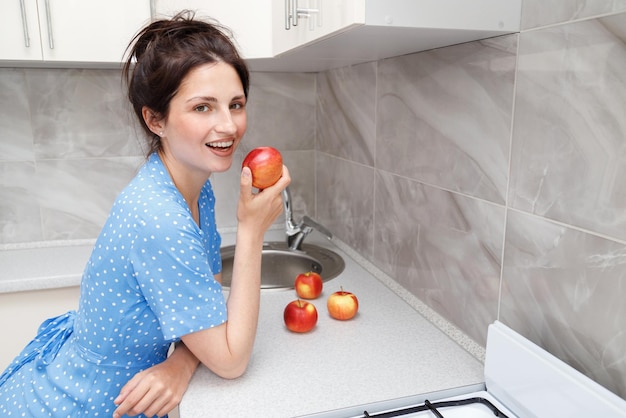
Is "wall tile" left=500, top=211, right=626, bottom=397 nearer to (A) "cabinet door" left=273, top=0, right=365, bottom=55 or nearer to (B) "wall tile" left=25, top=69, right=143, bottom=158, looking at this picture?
(A) "cabinet door" left=273, top=0, right=365, bottom=55

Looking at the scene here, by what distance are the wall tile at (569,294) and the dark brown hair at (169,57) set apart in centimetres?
62

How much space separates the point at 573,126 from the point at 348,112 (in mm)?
982

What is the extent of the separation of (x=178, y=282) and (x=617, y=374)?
69 cm

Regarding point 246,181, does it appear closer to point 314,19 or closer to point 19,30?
point 314,19

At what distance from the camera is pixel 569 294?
0.83 m

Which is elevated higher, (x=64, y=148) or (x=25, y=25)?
(x=25, y=25)

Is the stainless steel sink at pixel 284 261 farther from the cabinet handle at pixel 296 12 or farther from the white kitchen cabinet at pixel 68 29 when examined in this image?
the cabinet handle at pixel 296 12

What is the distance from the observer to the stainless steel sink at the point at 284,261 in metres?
1.77

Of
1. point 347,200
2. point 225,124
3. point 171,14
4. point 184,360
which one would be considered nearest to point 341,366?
point 184,360

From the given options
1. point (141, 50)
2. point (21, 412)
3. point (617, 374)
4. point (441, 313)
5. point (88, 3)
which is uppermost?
point (88, 3)

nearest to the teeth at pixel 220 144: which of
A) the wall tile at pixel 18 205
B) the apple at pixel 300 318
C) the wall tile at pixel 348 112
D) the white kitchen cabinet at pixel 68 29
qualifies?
the apple at pixel 300 318

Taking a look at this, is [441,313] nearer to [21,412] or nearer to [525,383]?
[525,383]

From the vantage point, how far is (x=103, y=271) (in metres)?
0.96

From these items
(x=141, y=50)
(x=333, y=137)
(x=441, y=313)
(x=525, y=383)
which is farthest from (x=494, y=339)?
(x=333, y=137)
